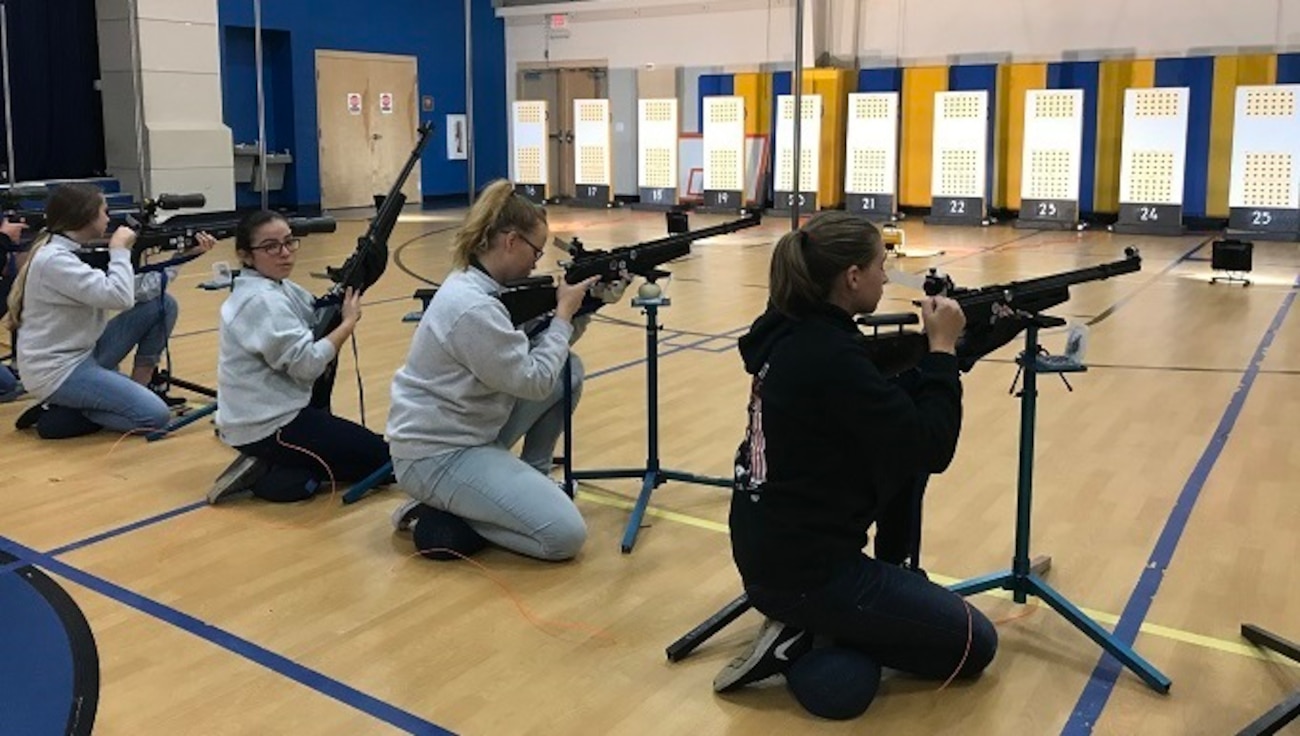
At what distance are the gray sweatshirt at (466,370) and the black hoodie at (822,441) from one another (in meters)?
0.84

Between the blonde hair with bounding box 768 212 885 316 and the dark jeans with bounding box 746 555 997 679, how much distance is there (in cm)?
54

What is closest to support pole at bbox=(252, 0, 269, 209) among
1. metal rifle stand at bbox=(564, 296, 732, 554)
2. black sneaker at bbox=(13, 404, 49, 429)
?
black sneaker at bbox=(13, 404, 49, 429)

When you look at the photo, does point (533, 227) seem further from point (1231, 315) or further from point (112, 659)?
point (1231, 315)

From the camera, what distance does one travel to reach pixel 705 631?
262cm

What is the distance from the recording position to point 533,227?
3143mm

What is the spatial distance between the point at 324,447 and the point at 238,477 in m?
0.28

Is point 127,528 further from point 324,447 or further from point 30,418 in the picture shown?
point 30,418

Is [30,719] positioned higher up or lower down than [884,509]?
lower down

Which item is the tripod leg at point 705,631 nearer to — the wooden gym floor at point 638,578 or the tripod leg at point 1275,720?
the wooden gym floor at point 638,578

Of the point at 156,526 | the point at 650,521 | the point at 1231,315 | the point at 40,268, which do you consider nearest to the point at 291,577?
the point at 156,526

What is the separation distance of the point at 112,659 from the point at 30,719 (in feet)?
0.92

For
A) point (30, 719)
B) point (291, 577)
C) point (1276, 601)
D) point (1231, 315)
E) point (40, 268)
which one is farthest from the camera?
point (1231, 315)

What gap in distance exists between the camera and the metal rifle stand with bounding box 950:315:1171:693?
246 centimetres

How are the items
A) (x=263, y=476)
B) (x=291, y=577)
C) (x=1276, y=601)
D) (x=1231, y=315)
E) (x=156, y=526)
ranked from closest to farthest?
(x=1276, y=601)
(x=291, y=577)
(x=156, y=526)
(x=263, y=476)
(x=1231, y=315)
